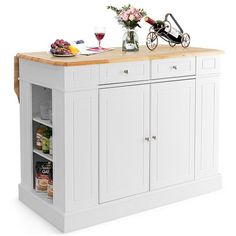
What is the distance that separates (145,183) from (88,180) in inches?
22.5

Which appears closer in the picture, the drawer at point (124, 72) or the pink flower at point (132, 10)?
the drawer at point (124, 72)

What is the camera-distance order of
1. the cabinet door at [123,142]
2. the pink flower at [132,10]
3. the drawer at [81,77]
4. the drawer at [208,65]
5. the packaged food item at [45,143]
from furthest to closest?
1. the drawer at [208,65]
2. the pink flower at [132,10]
3. the packaged food item at [45,143]
4. the cabinet door at [123,142]
5. the drawer at [81,77]

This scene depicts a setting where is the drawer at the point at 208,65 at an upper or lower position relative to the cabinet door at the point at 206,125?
upper

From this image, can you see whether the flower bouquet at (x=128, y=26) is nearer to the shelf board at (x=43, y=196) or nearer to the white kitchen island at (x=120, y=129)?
the white kitchen island at (x=120, y=129)

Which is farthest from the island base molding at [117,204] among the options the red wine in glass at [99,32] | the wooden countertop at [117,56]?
the red wine in glass at [99,32]

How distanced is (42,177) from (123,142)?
0.74m

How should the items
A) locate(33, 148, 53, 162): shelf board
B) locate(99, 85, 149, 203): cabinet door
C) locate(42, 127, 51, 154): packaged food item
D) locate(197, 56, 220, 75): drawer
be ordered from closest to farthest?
locate(99, 85, 149, 203): cabinet door → locate(33, 148, 53, 162): shelf board → locate(42, 127, 51, 154): packaged food item → locate(197, 56, 220, 75): drawer

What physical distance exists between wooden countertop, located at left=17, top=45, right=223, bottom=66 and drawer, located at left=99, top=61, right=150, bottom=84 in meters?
0.04

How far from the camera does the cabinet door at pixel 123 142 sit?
13.7 feet

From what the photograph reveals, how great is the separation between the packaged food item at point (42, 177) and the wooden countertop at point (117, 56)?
89 centimetres

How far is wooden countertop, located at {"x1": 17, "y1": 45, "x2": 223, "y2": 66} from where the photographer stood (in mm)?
3953

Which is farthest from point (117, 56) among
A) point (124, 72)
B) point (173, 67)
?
point (173, 67)

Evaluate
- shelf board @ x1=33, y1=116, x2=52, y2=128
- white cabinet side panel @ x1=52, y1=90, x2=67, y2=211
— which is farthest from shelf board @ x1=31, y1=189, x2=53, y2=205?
shelf board @ x1=33, y1=116, x2=52, y2=128

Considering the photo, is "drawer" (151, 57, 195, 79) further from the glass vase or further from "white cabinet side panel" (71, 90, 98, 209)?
"white cabinet side panel" (71, 90, 98, 209)
